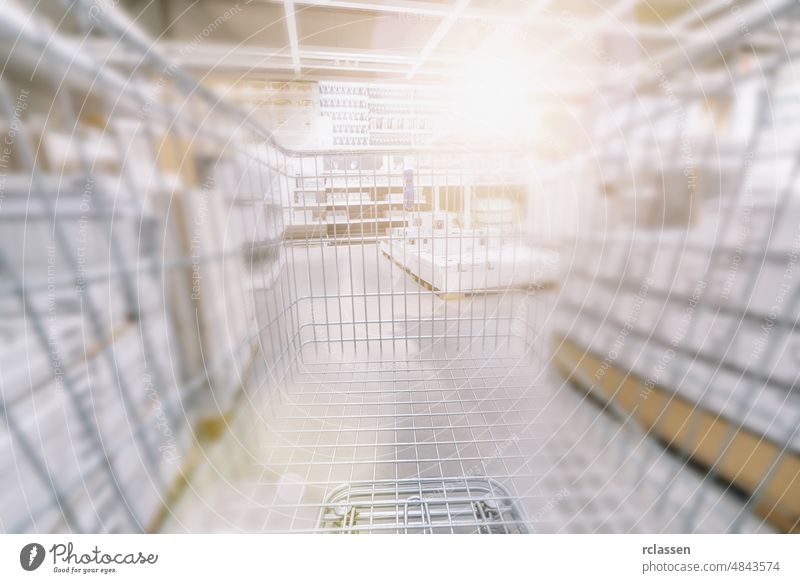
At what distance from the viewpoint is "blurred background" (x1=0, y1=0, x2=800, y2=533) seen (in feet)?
1.11

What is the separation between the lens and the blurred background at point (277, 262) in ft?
1.11

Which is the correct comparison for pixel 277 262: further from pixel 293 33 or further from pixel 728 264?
pixel 728 264

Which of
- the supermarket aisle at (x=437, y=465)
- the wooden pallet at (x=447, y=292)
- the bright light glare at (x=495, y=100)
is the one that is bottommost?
the supermarket aisle at (x=437, y=465)

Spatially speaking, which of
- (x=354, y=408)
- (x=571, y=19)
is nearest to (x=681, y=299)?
(x=571, y=19)

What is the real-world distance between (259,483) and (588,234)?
62cm

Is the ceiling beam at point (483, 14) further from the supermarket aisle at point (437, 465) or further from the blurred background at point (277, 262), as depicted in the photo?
the supermarket aisle at point (437, 465)

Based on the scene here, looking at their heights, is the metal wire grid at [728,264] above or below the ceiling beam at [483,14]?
below

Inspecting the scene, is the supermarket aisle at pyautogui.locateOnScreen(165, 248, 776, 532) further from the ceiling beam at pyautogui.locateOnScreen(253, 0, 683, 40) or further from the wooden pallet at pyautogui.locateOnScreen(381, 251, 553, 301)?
the ceiling beam at pyautogui.locateOnScreen(253, 0, 683, 40)

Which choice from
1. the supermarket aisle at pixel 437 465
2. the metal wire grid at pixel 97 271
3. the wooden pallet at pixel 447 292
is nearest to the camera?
the metal wire grid at pixel 97 271

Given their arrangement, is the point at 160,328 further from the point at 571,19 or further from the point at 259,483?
the point at 571,19

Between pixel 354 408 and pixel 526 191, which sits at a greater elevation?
pixel 526 191

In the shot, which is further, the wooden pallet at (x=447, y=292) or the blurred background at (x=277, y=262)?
the wooden pallet at (x=447, y=292)

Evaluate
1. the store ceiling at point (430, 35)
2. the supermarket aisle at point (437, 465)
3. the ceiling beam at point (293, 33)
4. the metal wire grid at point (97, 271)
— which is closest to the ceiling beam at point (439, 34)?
the store ceiling at point (430, 35)
